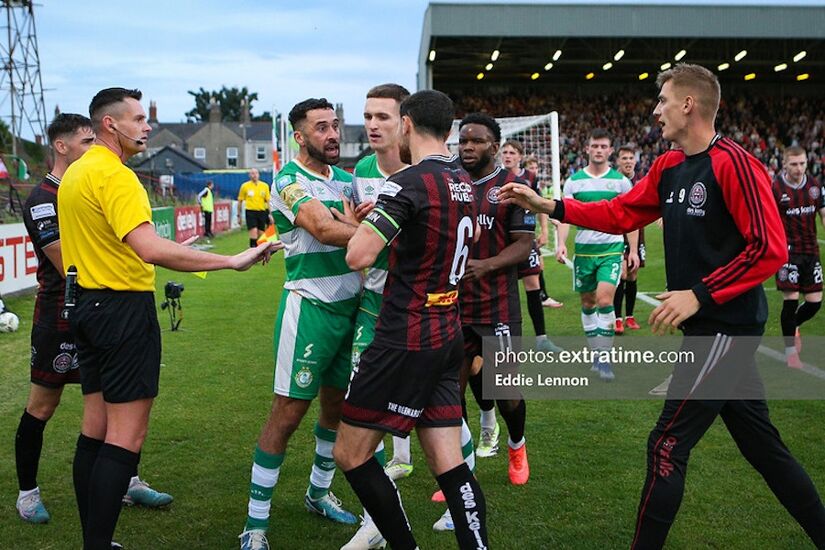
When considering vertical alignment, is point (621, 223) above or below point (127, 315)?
above

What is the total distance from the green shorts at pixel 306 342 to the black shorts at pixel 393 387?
0.67m

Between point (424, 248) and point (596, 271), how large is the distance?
5204 mm

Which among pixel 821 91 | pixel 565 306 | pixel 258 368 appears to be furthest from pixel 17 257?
pixel 821 91

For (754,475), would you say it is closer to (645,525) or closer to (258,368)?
(645,525)

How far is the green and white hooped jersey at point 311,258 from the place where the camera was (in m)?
4.42

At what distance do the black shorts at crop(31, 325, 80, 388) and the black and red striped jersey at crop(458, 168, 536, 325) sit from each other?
2257 mm

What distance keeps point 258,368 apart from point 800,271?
18.3ft

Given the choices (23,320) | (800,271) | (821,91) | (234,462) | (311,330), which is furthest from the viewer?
(821,91)

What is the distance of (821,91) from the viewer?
49.6 meters

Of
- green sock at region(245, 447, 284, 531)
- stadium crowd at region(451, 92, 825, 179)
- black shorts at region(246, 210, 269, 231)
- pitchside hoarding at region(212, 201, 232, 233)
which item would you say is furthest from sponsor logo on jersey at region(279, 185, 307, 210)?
stadium crowd at region(451, 92, 825, 179)

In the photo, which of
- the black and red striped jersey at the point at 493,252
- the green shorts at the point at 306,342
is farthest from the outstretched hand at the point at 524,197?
the green shorts at the point at 306,342

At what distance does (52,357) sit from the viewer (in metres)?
4.83
